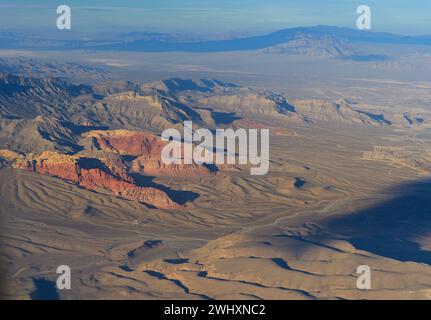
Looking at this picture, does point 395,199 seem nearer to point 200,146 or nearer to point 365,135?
point 200,146

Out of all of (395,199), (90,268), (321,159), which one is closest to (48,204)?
(90,268)

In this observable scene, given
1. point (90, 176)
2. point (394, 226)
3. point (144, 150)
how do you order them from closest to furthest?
1. point (394, 226)
2. point (90, 176)
3. point (144, 150)

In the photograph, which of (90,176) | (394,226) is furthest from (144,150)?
(394,226)

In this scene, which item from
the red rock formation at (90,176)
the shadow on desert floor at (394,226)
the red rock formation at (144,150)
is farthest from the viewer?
the red rock formation at (144,150)

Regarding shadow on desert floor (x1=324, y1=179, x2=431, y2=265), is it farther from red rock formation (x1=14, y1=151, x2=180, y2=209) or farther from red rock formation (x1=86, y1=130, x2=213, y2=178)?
red rock formation (x1=86, y1=130, x2=213, y2=178)

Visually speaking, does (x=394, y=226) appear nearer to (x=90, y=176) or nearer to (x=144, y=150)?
(x=90, y=176)

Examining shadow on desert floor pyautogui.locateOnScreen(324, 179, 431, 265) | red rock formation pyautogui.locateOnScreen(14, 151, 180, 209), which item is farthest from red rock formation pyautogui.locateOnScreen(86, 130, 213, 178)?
shadow on desert floor pyautogui.locateOnScreen(324, 179, 431, 265)

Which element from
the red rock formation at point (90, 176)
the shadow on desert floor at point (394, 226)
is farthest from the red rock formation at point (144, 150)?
the shadow on desert floor at point (394, 226)

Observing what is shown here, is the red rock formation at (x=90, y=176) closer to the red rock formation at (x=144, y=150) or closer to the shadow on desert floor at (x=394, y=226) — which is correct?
the red rock formation at (x=144, y=150)
